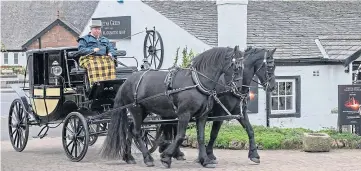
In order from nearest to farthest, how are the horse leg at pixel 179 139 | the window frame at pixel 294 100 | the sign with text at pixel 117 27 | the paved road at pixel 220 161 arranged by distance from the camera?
the horse leg at pixel 179 139 → the paved road at pixel 220 161 → the window frame at pixel 294 100 → the sign with text at pixel 117 27

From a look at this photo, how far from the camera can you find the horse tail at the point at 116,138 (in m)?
12.1

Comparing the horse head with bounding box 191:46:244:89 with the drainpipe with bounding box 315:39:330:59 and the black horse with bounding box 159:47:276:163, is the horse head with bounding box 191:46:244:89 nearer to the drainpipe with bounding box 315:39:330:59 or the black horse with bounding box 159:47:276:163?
the black horse with bounding box 159:47:276:163

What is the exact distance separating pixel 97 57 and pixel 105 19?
9124mm

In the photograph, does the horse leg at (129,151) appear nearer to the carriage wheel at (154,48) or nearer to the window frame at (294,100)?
the window frame at (294,100)

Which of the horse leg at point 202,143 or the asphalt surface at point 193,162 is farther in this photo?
the asphalt surface at point 193,162

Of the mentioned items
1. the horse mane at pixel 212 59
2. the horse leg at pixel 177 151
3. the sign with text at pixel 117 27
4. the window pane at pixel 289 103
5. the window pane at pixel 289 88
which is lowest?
the horse leg at pixel 177 151

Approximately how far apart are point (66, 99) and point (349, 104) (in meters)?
6.13

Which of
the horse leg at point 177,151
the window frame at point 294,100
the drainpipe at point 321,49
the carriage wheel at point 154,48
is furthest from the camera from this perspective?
the carriage wheel at point 154,48

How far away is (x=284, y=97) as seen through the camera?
18.8 meters

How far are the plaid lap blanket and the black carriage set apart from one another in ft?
0.49

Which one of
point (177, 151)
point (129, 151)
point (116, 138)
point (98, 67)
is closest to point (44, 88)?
point (98, 67)

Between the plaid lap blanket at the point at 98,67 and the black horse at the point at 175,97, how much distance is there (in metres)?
0.64

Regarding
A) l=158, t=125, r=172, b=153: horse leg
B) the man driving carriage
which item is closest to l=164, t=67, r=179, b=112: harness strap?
l=158, t=125, r=172, b=153: horse leg

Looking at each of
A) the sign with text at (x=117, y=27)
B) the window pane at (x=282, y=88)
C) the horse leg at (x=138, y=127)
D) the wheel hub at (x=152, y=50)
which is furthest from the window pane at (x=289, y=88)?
the horse leg at (x=138, y=127)
